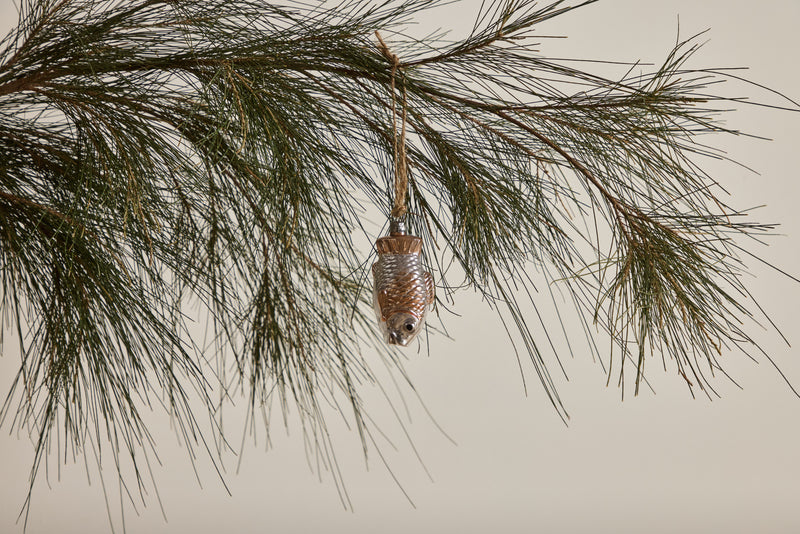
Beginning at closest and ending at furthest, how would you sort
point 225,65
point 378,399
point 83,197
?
point 225,65, point 83,197, point 378,399

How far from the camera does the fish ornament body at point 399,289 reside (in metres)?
0.43

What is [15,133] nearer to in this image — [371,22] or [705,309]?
[371,22]

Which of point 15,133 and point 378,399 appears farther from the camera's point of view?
point 378,399

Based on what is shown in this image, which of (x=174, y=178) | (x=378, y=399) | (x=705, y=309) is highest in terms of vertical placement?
(x=378, y=399)

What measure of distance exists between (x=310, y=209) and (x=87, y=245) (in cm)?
14

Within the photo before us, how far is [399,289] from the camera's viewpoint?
0.43 m

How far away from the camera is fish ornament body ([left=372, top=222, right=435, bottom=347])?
43 centimetres

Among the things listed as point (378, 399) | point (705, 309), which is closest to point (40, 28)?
point (705, 309)

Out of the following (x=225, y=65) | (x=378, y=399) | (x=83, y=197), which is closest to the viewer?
(x=225, y=65)

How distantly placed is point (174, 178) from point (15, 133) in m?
0.14

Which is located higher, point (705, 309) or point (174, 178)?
point (174, 178)

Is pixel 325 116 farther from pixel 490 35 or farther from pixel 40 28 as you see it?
pixel 40 28

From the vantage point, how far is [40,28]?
0.59 metres

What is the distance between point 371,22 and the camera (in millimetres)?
515
